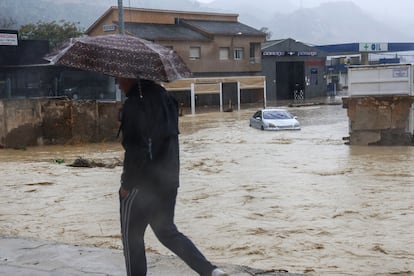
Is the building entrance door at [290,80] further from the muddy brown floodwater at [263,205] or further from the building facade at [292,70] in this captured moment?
the muddy brown floodwater at [263,205]

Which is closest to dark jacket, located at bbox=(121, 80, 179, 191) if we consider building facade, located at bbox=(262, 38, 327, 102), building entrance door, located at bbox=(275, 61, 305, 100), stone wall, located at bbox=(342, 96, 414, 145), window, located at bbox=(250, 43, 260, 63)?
stone wall, located at bbox=(342, 96, 414, 145)

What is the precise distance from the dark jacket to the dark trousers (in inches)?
3.6

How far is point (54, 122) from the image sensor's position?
23.8 m

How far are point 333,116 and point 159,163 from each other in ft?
121

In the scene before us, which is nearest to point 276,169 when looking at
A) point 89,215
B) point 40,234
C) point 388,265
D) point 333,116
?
point 89,215

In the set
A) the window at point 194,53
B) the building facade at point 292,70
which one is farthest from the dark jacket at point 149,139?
the building facade at point 292,70

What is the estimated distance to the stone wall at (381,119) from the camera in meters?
20.5

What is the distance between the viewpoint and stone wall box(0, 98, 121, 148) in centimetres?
2273

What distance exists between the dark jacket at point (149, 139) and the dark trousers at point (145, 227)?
0.09 meters

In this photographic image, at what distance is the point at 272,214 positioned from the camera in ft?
32.6

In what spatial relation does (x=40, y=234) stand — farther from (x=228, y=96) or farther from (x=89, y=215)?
(x=228, y=96)

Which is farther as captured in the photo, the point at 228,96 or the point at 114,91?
the point at 228,96

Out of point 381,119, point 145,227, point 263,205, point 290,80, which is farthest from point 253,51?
point 145,227

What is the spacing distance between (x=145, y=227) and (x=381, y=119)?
57.8 ft
